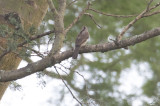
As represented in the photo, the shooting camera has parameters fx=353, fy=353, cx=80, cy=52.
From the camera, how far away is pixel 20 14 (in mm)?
4258

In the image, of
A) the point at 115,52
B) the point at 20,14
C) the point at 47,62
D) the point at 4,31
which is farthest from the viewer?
the point at 115,52

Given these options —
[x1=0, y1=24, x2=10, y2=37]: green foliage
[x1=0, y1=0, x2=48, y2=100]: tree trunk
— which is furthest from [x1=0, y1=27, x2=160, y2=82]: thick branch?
[x1=0, y1=0, x2=48, y2=100]: tree trunk

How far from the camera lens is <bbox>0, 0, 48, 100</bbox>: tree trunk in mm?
4082

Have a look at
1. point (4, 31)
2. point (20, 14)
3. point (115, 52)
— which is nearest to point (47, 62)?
point (4, 31)

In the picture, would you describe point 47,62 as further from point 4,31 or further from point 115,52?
point 115,52

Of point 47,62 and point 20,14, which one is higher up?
point 20,14

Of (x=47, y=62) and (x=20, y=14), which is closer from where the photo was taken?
(x=47, y=62)

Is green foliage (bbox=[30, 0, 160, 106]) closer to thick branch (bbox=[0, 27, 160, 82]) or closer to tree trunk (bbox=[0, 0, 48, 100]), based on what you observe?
tree trunk (bbox=[0, 0, 48, 100])

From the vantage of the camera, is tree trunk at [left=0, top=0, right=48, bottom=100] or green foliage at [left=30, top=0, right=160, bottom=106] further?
green foliage at [left=30, top=0, right=160, bottom=106]

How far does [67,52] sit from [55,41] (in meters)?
0.33

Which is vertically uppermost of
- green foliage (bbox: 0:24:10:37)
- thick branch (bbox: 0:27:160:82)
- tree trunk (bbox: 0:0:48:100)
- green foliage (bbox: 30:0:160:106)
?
green foliage (bbox: 30:0:160:106)

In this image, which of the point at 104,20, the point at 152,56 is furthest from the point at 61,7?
the point at 152,56

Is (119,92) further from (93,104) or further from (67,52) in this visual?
(67,52)

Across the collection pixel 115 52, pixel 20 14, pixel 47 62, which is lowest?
pixel 47 62
